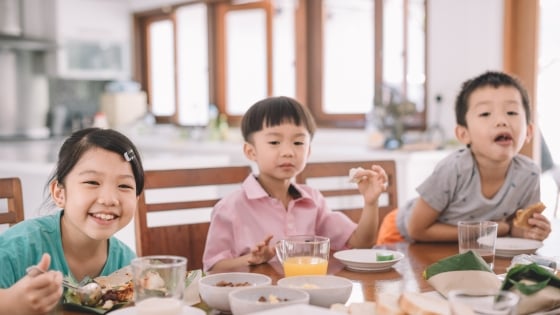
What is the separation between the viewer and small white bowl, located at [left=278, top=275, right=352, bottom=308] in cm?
107

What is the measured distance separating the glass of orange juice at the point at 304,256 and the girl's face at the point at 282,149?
53 cm

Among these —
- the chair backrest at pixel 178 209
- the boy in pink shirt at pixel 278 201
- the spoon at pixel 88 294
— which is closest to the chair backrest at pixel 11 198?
the chair backrest at pixel 178 209

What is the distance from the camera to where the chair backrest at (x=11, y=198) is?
1611mm

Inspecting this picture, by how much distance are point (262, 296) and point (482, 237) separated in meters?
0.59

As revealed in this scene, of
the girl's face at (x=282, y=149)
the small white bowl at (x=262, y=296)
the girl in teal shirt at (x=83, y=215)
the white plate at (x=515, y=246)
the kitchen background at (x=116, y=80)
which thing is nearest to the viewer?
the small white bowl at (x=262, y=296)

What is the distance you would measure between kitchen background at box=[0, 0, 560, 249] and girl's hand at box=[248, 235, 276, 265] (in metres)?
2.12

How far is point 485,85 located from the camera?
1890 millimetres

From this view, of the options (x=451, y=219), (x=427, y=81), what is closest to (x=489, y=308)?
(x=451, y=219)

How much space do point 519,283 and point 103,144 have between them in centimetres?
89

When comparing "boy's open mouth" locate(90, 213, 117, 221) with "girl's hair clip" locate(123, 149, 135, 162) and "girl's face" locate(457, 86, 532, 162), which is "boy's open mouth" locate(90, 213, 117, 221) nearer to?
"girl's hair clip" locate(123, 149, 135, 162)

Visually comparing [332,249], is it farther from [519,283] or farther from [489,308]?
[489,308]

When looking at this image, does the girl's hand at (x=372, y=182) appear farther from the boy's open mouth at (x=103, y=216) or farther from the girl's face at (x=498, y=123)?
the boy's open mouth at (x=103, y=216)

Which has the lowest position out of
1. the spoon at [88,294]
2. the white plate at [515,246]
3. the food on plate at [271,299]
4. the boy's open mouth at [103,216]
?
the white plate at [515,246]

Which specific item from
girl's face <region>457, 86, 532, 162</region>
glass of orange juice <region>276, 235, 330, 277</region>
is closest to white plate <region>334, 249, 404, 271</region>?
glass of orange juice <region>276, 235, 330, 277</region>
